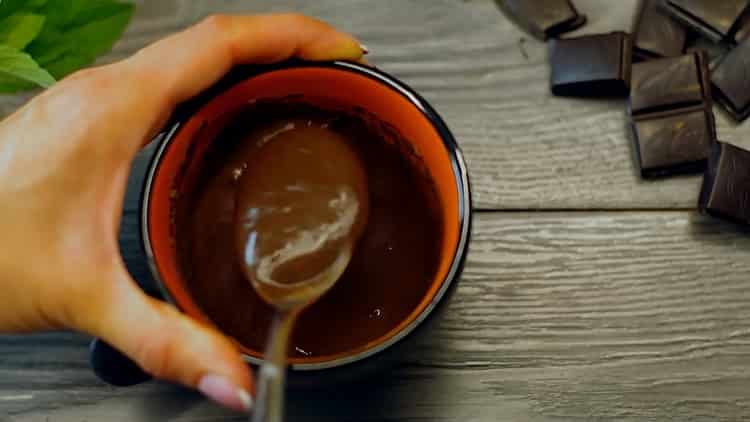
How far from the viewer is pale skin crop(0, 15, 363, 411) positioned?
23.3 inches

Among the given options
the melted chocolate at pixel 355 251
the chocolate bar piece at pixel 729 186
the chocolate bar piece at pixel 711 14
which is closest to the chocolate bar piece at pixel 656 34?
the chocolate bar piece at pixel 711 14

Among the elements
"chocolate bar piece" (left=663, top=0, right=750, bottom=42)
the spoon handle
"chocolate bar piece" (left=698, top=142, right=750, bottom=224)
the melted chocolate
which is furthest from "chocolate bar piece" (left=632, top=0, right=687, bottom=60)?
the spoon handle

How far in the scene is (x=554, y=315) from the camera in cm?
83

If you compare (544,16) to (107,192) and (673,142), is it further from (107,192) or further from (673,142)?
(107,192)

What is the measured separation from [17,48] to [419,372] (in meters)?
0.48

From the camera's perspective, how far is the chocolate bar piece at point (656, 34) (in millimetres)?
899

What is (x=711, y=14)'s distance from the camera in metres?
0.89

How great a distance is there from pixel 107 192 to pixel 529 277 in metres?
0.42

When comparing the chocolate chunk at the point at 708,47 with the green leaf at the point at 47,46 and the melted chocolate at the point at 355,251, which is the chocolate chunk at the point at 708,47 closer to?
the melted chocolate at the point at 355,251

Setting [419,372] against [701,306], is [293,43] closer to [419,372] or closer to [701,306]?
[419,372]

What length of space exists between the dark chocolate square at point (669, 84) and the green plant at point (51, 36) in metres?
0.53

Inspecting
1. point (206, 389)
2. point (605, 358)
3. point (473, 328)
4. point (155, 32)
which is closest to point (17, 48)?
point (155, 32)

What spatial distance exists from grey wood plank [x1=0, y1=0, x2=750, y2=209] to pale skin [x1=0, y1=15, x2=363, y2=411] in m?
0.19

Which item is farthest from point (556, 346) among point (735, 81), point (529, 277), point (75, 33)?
point (75, 33)
